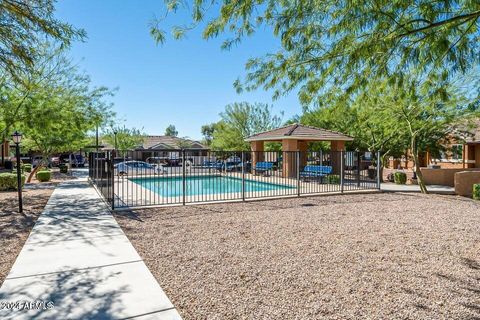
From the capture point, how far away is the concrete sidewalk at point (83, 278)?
3.68 metres

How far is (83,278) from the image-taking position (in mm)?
4645

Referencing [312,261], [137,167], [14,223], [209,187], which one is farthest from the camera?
[137,167]

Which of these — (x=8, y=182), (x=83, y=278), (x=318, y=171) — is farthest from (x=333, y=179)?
(x=8, y=182)

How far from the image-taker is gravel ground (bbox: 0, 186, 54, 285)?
554 centimetres

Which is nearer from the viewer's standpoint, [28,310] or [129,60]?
[28,310]

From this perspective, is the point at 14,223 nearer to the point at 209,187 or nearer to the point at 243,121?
the point at 209,187

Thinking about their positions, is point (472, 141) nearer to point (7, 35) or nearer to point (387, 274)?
point (387, 274)

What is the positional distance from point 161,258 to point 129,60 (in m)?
14.0

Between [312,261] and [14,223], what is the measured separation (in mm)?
7491

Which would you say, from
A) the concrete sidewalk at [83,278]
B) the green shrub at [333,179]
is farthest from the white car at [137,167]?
the green shrub at [333,179]

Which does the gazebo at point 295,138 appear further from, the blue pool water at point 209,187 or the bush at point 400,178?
the bush at point 400,178

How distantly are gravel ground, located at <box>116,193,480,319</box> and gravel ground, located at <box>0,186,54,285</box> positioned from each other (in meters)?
2.06

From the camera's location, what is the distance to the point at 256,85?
6.36 metres

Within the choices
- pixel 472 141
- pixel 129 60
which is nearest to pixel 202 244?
pixel 129 60
